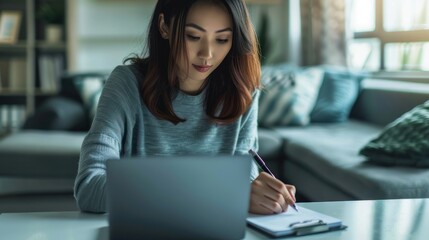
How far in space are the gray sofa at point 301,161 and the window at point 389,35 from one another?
1.55ft

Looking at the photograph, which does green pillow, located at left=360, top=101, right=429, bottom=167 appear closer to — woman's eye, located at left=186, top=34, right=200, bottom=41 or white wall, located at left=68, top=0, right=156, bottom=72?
woman's eye, located at left=186, top=34, right=200, bottom=41

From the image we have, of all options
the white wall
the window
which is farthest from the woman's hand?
the white wall

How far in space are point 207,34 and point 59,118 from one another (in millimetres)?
2161

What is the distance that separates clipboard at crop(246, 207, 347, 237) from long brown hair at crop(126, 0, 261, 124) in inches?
18.6

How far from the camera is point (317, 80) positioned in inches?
140

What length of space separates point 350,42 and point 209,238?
3604 mm

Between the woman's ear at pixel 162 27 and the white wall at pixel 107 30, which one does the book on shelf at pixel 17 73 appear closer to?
the white wall at pixel 107 30

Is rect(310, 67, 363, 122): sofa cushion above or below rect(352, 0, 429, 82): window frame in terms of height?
below

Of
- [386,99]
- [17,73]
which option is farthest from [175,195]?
[17,73]

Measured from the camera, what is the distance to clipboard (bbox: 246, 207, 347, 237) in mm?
897

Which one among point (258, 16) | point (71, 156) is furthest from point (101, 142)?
point (258, 16)

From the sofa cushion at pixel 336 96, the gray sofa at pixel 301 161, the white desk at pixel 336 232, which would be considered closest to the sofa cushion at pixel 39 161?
the gray sofa at pixel 301 161

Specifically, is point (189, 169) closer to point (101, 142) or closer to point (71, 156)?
point (101, 142)

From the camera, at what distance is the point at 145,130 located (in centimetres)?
143
